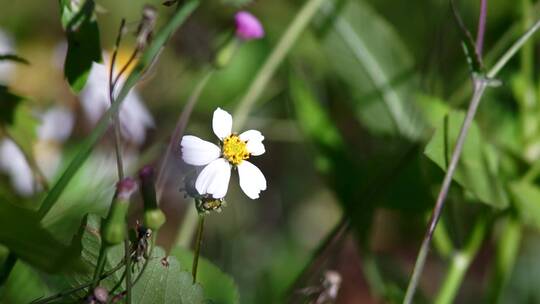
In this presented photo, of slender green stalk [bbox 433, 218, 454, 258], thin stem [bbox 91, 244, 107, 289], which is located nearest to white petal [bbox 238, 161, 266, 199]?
thin stem [bbox 91, 244, 107, 289]

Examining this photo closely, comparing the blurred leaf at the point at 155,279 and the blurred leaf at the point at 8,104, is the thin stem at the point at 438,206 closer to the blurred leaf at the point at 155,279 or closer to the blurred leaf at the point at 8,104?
the blurred leaf at the point at 155,279

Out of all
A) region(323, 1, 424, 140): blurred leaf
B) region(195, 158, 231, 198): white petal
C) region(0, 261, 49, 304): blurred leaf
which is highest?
region(195, 158, 231, 198): white petal

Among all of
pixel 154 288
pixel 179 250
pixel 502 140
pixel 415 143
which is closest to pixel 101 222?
pixel 154 288

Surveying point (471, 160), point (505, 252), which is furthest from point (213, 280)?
point (505, 252)

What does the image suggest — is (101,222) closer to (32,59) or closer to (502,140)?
(502,140)

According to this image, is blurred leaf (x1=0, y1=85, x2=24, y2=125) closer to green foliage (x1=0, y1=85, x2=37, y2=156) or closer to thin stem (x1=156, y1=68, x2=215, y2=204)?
green foliage (x1=0, y1=85, x2=37, y2=156)

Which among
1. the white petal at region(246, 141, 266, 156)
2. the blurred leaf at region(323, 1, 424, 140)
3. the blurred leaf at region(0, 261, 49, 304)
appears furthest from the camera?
the blurred leaf at region(323, 1, 424, 140)

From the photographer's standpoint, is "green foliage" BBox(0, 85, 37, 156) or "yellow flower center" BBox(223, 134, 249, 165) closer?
"yellow flower center" BBox(223, 134, 249, 165)
